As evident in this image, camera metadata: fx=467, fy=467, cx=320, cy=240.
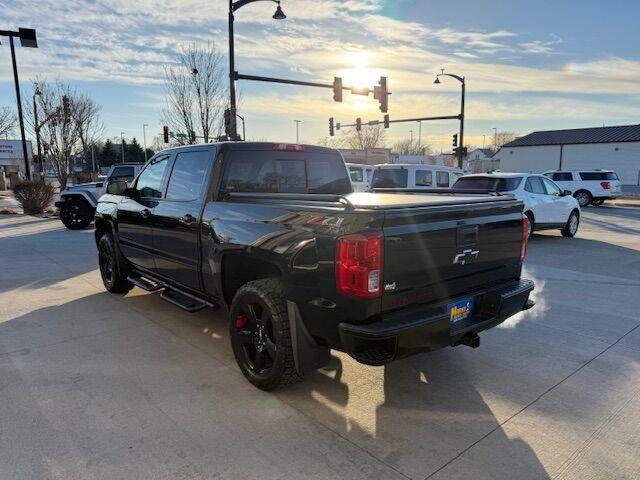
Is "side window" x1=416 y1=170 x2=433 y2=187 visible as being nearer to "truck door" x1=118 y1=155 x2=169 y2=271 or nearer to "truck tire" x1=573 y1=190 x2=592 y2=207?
"truck door" x1=118 y1=155 x2=169 y2=271

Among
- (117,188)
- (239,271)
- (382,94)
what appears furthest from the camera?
(382,94)

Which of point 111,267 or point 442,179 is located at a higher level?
point 442,179

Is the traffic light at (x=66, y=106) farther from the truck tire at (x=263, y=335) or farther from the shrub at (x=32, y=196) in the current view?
the truck tire at (x=263, y=335)

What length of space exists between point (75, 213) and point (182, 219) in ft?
36.3

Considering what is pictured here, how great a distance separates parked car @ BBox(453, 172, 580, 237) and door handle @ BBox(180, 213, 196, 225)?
7.69 metres

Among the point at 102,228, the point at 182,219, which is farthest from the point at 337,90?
the point at 182,219

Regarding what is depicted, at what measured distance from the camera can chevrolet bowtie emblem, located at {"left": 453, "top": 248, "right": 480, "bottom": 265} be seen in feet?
10.7

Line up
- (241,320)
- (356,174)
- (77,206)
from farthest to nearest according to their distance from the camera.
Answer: (356,174), (77,206), (241,320)

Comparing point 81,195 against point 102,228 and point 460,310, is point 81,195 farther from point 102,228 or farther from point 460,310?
point 460,310

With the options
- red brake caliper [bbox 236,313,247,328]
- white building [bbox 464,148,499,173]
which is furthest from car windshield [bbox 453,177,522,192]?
white building [bbox 464,148,499,173]

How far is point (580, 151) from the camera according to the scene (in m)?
50.4

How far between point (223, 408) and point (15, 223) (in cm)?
1530

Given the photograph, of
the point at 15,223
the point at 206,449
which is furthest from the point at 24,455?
the point at 15,223

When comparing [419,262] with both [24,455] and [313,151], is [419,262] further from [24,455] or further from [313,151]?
[24,455]
